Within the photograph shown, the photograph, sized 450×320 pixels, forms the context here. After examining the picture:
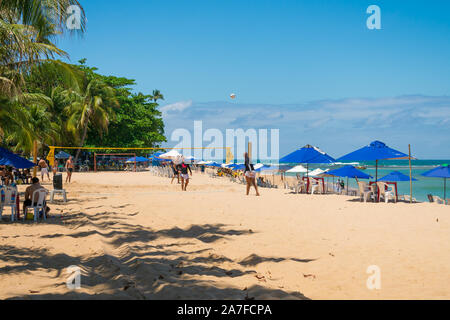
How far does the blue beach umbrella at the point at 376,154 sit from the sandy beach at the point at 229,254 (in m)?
3.19

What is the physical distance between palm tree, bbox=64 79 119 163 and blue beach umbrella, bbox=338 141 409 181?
88.0 ft

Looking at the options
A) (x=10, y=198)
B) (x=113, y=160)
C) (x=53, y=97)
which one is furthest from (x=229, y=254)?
(x=113, y=160)

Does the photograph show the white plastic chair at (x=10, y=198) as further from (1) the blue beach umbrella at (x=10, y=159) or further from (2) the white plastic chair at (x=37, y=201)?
(1) the blue beach umbrella at (x=10, y=159)

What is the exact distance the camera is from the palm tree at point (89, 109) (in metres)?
34.3

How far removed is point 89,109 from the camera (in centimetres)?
Result: 3409

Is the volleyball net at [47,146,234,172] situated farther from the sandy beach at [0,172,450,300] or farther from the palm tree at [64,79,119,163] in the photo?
the sandy beach at [0,172,450,300]

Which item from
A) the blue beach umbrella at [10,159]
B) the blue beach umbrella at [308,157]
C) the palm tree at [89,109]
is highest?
the palm tree at [89,109]

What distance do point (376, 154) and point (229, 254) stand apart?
8.38 m

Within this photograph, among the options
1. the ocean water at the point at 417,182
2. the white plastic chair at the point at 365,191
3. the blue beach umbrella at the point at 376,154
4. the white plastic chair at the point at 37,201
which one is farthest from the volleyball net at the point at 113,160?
the white plastic chair at the point at 37,201

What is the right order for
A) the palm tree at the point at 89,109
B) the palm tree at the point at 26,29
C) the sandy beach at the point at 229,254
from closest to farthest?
the sandy beach at the point at 229,254 < the palm tree at the point at 26,29 < the palm tree at the point at 89,109

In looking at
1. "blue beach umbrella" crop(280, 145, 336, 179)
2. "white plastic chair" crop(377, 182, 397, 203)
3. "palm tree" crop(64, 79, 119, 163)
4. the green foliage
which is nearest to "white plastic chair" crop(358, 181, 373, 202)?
"white plastic chair" crop(377, 182, 397, 203)

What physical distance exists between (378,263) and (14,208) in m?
6.95
